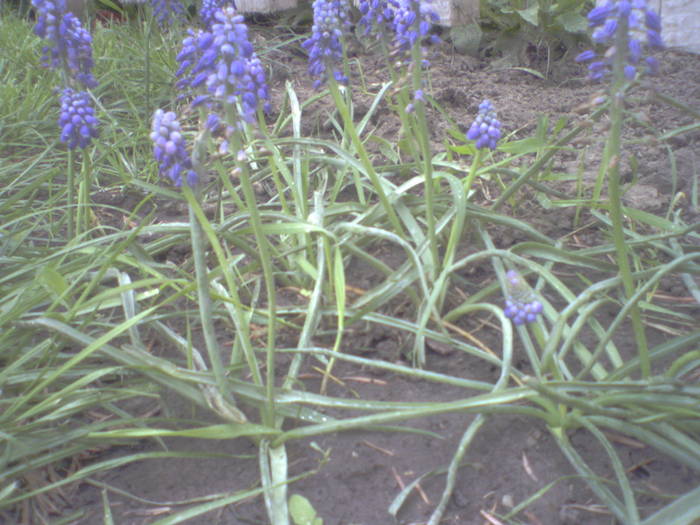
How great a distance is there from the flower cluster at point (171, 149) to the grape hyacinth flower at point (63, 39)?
3.73 ft

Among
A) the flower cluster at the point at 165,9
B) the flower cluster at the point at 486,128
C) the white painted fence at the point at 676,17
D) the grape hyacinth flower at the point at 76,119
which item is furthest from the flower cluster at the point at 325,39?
the white painted fence at the point at 676,17

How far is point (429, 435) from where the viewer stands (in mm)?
1894

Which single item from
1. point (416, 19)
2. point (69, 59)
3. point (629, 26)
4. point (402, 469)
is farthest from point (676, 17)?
point (402, 469)

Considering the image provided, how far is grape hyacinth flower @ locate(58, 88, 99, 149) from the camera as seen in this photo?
237cm

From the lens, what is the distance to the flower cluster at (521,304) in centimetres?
174

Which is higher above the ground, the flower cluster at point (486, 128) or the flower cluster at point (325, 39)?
the flower cluster at point (325, 39)

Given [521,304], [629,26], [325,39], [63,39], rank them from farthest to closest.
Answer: [63,39]
[325,39]
[521,304]
[629,26]

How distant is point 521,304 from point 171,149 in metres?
0.97

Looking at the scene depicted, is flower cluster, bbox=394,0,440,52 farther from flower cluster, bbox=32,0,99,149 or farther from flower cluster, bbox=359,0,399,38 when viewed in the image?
flower cluster, bbox=32,0,99,149

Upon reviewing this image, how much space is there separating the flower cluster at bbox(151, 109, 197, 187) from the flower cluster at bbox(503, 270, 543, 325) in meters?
0.87

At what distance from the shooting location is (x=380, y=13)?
8.20 feet

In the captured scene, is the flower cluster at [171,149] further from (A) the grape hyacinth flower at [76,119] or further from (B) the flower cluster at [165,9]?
(B) the flower cluster at [165,9]

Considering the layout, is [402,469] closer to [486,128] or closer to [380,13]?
[486,128]

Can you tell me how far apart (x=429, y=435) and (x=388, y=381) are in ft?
0.89
